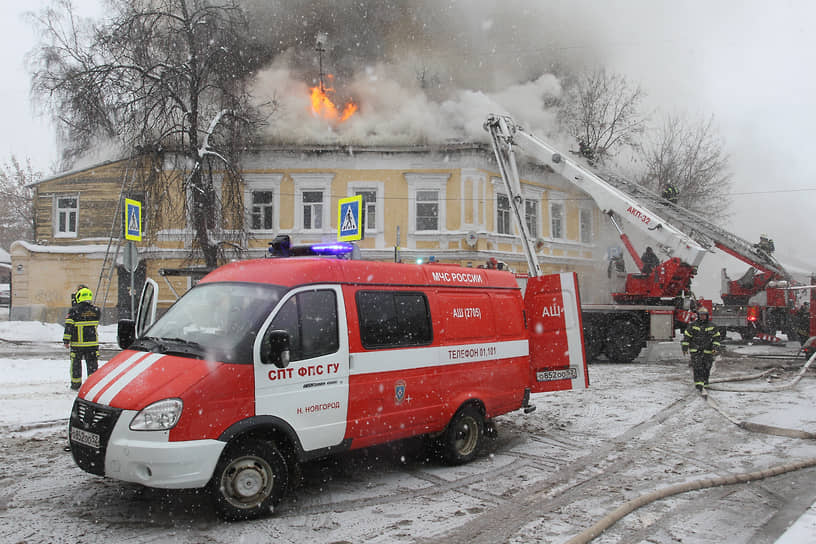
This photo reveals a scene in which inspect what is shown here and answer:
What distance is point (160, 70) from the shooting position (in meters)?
19.9

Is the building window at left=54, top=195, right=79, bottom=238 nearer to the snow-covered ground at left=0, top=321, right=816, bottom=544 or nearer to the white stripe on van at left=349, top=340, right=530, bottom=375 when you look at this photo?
the snow-covered ground at left=0, top=321, right=816, bottom=544

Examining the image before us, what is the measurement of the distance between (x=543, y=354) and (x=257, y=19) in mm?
21847

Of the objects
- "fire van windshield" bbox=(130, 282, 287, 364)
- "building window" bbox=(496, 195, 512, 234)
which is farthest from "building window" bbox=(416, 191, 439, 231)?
"fire van windshield" bbox=(130, 282, 287, 364)

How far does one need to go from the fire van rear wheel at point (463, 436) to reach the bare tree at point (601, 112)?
76.7ft

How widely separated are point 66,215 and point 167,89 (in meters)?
9.26

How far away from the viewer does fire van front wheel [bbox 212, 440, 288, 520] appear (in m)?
4.71

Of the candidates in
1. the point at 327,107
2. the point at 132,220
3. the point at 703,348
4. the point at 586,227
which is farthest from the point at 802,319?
the point at 132,220

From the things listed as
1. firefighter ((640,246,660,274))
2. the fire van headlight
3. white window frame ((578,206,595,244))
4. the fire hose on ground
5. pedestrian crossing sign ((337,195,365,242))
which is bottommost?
the fire hose on ground

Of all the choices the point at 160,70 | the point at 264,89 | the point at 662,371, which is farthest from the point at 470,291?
the point at 264,89

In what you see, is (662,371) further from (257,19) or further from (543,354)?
(257,19)

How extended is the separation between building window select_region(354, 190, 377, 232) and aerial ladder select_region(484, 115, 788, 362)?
7.49m

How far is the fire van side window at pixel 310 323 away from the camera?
17.0 feet

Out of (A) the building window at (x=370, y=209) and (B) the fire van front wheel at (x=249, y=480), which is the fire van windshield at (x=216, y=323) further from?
(A) the building window at (x=370, y=209)

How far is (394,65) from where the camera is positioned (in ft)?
86.4
